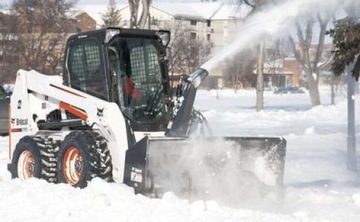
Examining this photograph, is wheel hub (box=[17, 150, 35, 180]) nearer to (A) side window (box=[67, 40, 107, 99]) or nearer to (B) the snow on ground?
(B) the snow on ground

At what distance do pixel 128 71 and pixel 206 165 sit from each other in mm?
1938

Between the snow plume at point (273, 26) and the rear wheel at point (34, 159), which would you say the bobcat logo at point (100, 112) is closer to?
the rear wheel at point (34, 159)

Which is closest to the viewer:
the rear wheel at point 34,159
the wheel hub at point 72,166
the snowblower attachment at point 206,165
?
the snowblower attachment at point 206,165

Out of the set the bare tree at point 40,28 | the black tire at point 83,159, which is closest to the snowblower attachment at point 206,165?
the black tire at point 83,159

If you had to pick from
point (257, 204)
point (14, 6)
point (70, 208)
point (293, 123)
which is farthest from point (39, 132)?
point (14, 6)

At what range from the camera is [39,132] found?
38.1ft

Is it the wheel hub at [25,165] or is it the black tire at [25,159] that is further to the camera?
the wheel hub at [25,165]

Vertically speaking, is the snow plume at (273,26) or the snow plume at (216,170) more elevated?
the snow plume at (273,26)

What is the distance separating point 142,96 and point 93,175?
1.50 m

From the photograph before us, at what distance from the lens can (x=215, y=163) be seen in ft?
31.6

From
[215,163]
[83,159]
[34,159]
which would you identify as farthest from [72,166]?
[215,163]

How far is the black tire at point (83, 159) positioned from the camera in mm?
9742

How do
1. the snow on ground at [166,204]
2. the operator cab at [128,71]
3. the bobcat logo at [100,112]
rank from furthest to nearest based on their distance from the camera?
the operator cab at [128,71] → the bobcat logo at [100,112] → the snow on ground at [166,204]

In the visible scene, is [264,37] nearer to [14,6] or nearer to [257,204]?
[257,204]
